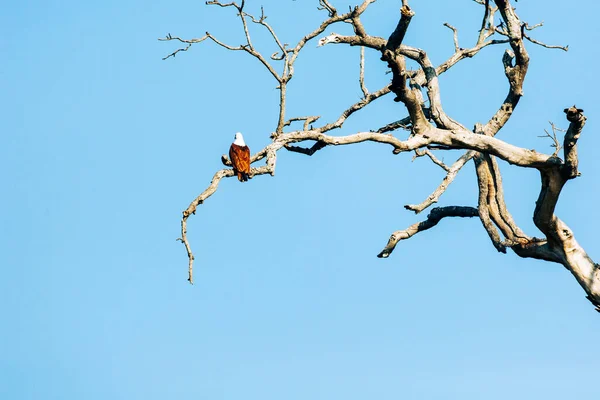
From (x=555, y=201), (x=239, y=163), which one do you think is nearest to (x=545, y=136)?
(x=555, y=201)

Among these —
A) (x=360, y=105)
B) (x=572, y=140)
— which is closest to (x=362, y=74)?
(x=360, y=105)

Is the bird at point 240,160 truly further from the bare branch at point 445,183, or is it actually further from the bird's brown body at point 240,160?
the bare branch at point 445,183

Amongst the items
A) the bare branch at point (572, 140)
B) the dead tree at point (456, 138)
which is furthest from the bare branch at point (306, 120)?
the bare branch at point (572, 140)

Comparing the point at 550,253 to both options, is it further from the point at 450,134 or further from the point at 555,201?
the point at 450,134

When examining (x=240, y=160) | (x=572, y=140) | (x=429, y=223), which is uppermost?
(x=240, y=160)

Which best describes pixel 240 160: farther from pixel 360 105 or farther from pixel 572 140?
pixel 572 140

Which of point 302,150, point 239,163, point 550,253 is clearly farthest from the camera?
point 239,163

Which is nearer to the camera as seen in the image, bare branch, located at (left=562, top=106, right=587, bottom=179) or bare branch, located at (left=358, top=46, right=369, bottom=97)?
bare branch, located at (left=562, top=106, right=587, bottom=179)

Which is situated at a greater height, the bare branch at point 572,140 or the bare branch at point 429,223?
the bare branch at point 429,223

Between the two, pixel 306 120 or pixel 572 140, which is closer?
pixel 572 140

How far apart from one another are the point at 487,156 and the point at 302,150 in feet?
6.42

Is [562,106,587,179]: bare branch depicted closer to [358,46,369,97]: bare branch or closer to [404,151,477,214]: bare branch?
[404,151,477,214]: bare branch

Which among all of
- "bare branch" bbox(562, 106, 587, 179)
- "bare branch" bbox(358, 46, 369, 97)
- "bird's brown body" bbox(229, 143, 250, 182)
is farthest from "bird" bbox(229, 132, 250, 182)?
"bare branch" bbox(562, 106, 587, 179)

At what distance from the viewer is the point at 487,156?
9867 millimetres
